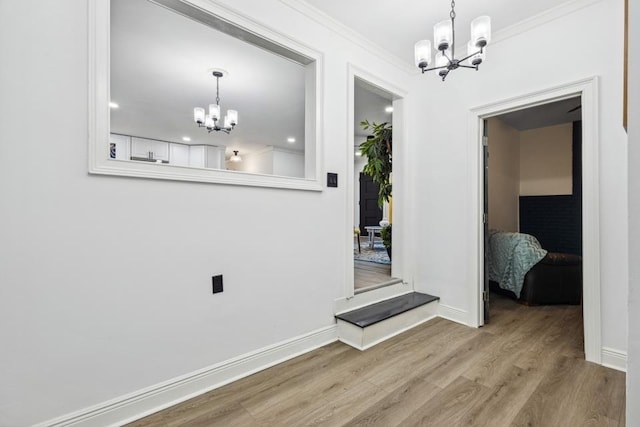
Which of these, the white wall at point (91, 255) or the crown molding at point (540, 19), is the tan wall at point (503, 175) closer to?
the crown molding at point (540, 19)

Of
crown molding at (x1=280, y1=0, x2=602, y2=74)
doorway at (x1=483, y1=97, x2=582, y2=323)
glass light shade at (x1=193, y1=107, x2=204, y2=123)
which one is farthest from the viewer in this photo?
glass light shade at (x1=193, y1=107, x2=204, y2=123)

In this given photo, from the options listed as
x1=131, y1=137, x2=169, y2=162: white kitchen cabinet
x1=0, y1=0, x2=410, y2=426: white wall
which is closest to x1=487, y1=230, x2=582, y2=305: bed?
x1=0, y1=0, x2=410, y2=426: white wall

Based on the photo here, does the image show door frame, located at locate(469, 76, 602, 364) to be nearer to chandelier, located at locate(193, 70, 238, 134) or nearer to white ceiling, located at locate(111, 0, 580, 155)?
white ceiling, located at locate(111, 0, 580, 155)

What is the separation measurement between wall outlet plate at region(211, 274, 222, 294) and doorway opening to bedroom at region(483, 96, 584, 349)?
289cm

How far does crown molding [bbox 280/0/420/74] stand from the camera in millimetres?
2234

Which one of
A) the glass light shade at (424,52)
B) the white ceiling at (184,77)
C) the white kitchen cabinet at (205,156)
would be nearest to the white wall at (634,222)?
the glass light shade at (424,52)

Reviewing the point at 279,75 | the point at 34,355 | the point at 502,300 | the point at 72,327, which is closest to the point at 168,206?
the point at 72,327

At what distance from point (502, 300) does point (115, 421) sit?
3917mm

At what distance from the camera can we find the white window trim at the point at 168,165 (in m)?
1.46

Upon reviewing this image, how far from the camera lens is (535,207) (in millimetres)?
5250

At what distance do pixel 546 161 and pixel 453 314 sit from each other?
13.2 feet

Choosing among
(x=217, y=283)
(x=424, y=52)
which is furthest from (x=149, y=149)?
(x=424, y=52)

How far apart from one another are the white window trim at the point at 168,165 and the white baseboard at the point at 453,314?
1862 millimetres

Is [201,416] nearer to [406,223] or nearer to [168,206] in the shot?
[168,206]
